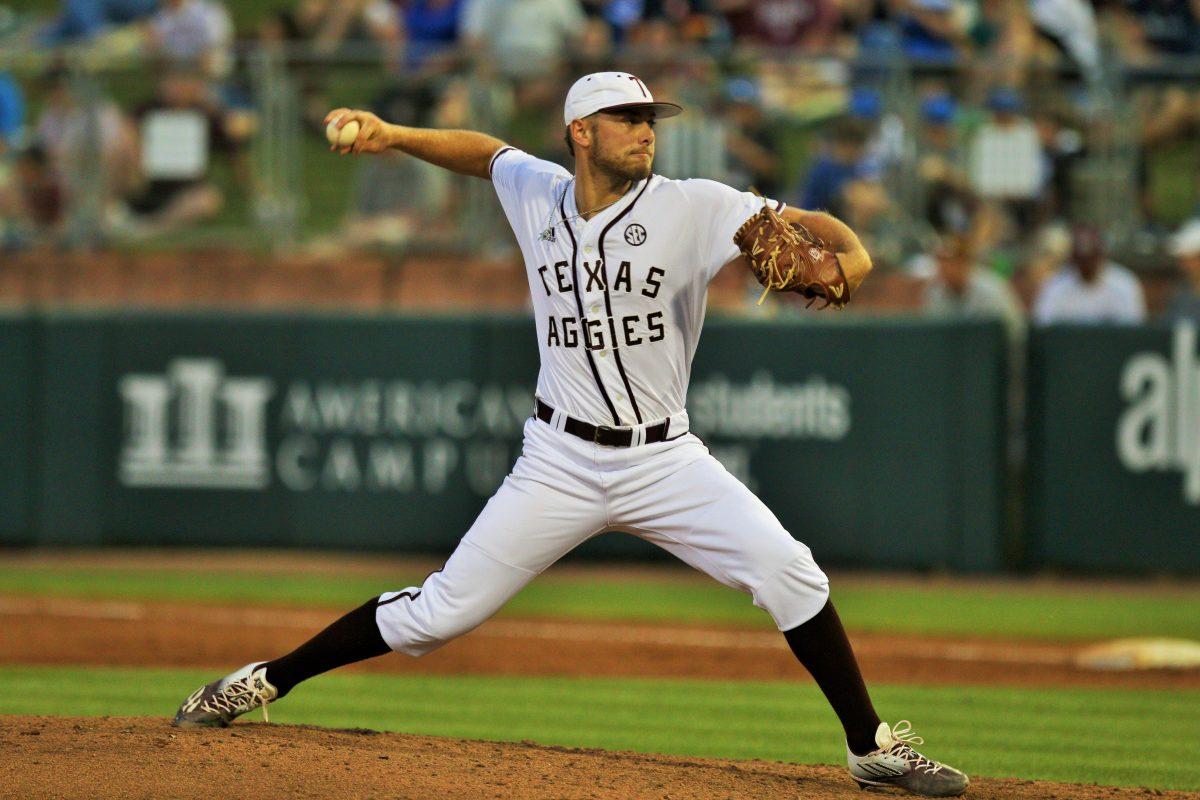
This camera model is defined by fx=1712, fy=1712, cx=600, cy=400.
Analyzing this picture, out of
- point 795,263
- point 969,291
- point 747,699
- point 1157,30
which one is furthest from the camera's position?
point 1157,30

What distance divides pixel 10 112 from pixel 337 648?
30.2ft

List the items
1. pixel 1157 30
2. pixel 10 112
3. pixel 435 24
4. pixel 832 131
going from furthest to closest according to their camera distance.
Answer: pixel 435 24
pixel 10 112
pixel 1157 30
pixel 832 131

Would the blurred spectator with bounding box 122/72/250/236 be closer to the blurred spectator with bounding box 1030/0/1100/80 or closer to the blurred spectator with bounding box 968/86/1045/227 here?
the blurred spectator with bounding box 968/86/1045/227

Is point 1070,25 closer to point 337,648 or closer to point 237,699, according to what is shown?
point 337,648

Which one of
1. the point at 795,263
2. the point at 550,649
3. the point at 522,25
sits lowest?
the point at 550,649

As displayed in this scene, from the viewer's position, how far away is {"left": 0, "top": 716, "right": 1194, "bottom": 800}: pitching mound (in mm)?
4766

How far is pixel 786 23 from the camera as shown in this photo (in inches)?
548

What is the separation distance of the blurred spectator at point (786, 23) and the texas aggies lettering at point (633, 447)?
8.97 meters

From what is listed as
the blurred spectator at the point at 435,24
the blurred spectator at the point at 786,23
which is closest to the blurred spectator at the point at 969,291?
the blurred spectator at the point at 786,23

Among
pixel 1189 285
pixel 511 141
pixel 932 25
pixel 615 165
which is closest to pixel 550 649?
pixel 511 141

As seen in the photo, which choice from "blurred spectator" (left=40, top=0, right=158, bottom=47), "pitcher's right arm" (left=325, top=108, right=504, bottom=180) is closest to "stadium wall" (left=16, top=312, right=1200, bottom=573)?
"blurred spectator" (left=40, top=0, right=158, bottom=47)

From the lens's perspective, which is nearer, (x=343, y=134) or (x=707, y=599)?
(x=343, y=134)

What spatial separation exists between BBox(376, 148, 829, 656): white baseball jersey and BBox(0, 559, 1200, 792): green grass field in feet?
4.88

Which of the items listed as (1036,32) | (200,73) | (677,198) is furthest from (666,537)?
(1036,32)
